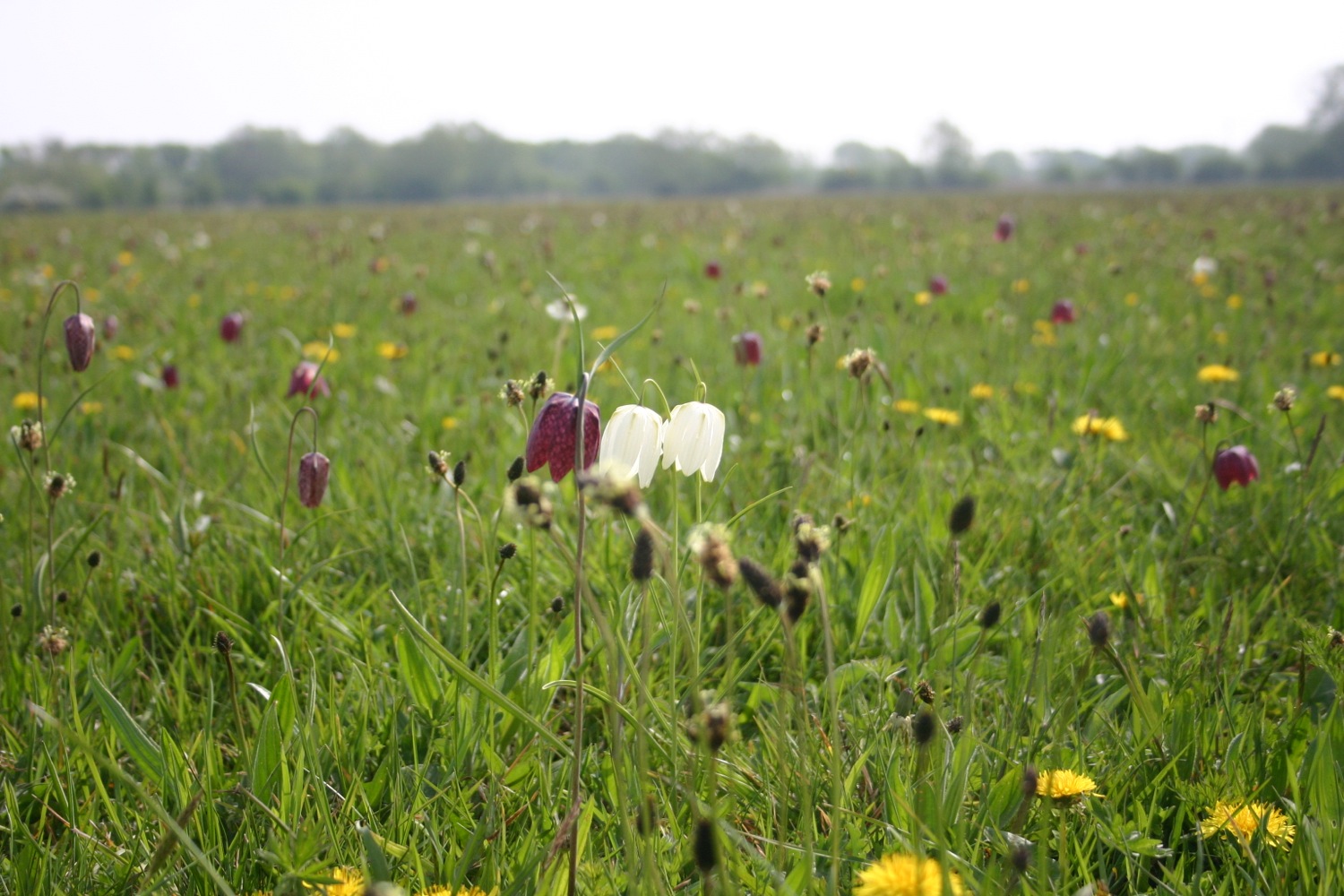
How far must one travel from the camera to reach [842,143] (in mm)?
112312

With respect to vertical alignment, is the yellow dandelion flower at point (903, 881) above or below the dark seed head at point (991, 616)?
below

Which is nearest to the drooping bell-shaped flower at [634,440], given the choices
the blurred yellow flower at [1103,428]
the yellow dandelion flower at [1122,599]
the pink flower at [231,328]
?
the yellow dandelion flower at [1122,599]

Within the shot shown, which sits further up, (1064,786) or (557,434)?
(557,434)

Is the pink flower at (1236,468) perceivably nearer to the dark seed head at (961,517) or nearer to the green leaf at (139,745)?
the dark seed head at (961,517)

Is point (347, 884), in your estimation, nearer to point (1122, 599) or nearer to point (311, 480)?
point (311, 480)

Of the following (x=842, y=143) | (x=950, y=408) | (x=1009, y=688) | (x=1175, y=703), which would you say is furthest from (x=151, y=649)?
(x=842, y=143)

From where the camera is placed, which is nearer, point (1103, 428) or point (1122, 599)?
point (1122, 599)

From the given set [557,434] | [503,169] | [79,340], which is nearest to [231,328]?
[79,340]

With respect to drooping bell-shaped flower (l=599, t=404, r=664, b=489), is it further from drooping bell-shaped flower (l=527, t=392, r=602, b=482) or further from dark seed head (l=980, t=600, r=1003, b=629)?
dark seed head (l=980, t=600, r=1003, b=629)

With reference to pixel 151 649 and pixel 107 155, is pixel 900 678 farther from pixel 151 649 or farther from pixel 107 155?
pixel 107 155

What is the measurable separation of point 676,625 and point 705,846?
0.40m

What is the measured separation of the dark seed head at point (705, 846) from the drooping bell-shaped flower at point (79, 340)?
4.52ft

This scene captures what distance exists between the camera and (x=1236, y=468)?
71.6 inches

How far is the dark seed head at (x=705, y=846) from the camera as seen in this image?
0.62 meters
